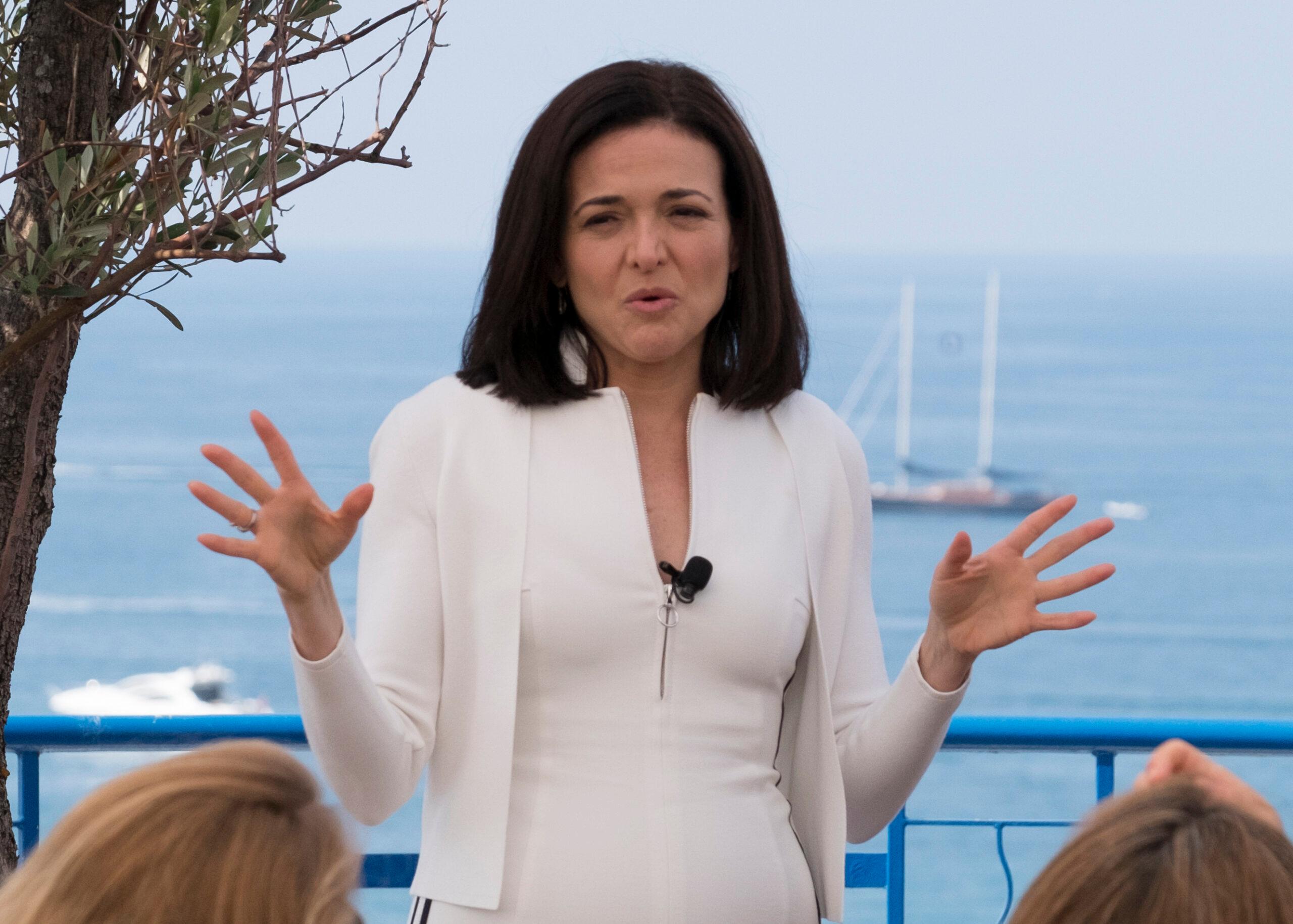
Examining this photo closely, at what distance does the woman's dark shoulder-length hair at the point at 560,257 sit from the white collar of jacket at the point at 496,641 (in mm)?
36

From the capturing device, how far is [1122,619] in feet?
181

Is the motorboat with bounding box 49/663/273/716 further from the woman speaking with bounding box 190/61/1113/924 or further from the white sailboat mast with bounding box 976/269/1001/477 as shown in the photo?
the woman speaking with bounding box 190/61/1113/924

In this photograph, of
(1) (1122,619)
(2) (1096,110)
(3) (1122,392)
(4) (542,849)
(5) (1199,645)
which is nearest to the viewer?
(4) (542,849)

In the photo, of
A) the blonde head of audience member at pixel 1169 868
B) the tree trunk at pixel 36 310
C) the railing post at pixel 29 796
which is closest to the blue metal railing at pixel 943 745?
the railing post at pixel 29 796

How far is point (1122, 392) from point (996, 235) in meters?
14.8

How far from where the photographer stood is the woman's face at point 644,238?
1.71m

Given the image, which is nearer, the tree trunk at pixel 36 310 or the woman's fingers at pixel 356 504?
the woman's fingers at pixel 356 504

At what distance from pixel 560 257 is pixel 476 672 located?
47 cm

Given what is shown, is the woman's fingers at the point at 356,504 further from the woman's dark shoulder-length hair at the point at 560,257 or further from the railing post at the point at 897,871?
the railing post at the point at 897,871

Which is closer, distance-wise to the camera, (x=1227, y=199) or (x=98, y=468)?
(x=98, y=468)

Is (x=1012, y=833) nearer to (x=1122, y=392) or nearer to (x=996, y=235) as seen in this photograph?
(x=996, y=235)

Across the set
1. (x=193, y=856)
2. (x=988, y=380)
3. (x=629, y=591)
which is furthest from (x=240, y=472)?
(x=988, y=380)

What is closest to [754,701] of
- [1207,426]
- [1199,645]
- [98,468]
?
[1199,645]

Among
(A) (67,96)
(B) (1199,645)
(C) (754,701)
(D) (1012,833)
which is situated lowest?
(D) (1012,833)
